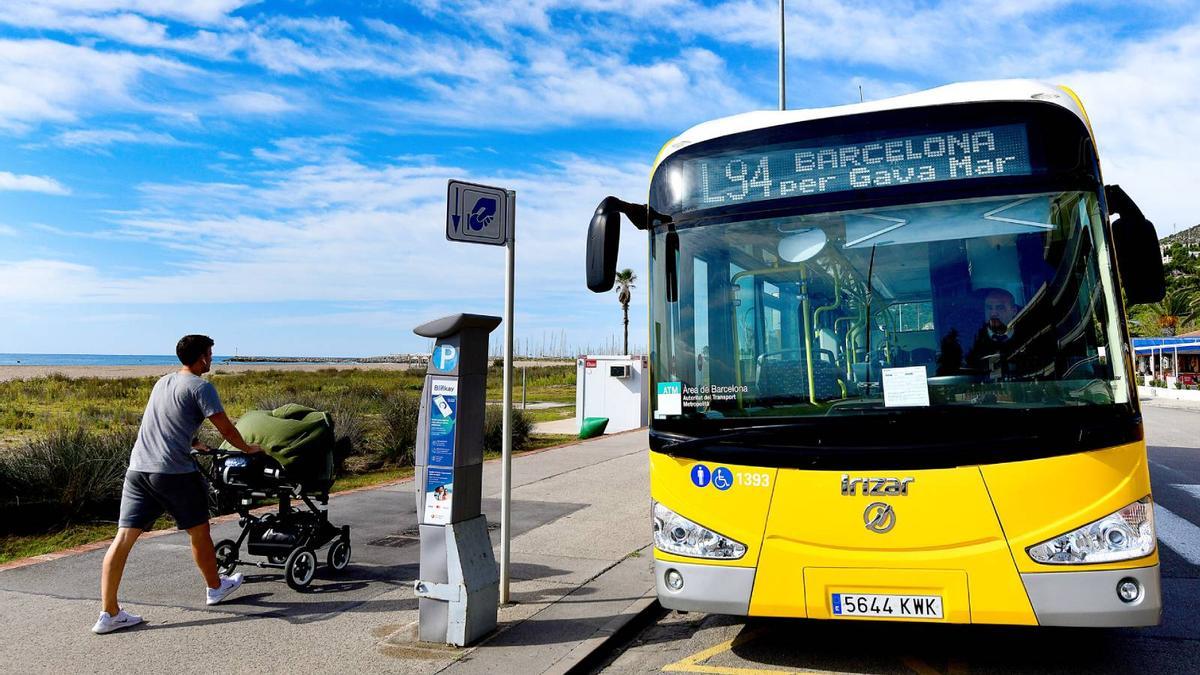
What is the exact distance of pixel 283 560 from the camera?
6.64 metres

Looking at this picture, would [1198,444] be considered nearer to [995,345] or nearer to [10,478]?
[995,345]

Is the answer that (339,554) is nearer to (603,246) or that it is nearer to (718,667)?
(718,667)

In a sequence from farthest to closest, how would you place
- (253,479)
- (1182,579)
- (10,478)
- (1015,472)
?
(10,478) → (1182,579) → (253,479) → (1015,472)

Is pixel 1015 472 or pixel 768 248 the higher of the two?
pixel 768 248

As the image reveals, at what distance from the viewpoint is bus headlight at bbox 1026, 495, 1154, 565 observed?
13.6 ft

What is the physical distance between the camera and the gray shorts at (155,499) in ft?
18.6

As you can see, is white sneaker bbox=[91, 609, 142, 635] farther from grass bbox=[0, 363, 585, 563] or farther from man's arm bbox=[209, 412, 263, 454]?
grass bbox=[0, 363, 585, 563]

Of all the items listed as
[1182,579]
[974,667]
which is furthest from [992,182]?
[1182,579]

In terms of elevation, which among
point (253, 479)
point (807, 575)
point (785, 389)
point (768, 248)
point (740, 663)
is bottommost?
point (740, 663)

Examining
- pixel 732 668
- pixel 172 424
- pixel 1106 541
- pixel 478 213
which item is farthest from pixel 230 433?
pixel 1106 541

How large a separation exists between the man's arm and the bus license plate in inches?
155

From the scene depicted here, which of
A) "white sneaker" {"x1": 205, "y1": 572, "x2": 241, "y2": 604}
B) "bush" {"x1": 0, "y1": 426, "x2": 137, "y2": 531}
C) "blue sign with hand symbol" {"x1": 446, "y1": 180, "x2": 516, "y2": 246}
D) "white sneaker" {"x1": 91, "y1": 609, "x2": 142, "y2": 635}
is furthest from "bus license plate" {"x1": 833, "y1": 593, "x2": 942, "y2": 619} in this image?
"bush" {"x1": 0, "y1": 426, "x2": 137, "y2": 531}

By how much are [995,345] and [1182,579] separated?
162 inches

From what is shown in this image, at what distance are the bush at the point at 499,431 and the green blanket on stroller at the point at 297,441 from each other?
9.77m
